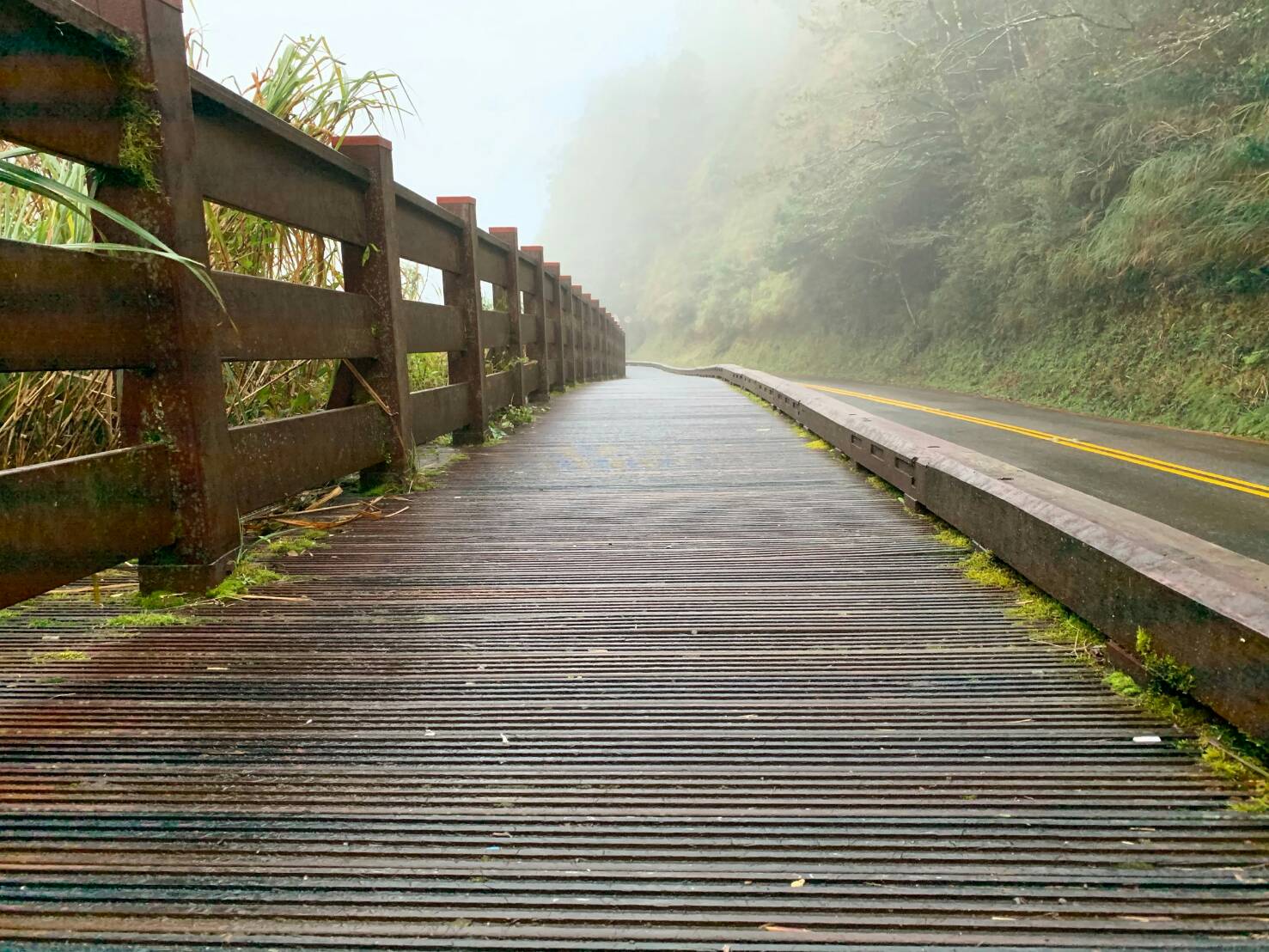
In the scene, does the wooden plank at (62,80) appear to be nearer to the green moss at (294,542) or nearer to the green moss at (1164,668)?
the green moss at (294,542)

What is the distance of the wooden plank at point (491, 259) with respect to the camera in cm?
611

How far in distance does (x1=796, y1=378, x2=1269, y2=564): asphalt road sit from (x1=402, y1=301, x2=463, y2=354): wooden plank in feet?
12.9

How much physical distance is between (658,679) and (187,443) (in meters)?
1.31

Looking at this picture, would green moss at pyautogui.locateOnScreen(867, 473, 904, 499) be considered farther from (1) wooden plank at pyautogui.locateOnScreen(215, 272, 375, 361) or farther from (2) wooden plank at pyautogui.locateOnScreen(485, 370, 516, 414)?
(2) wooden plank at pyautogui.locateOnScreen(485, 370, 516, 414)

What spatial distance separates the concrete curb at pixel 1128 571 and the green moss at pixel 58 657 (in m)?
2.11

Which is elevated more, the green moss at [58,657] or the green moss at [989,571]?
the green moss at [58,657]

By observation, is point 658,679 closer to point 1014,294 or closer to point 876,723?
point 876,723

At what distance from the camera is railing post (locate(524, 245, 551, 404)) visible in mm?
8688

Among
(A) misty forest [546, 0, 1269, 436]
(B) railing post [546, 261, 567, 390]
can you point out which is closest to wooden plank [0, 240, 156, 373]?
(B) railing post [546, 261, 567, 390]

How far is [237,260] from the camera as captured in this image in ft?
10.3

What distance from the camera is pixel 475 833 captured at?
3.94 ft

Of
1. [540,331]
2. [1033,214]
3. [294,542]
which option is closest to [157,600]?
[294,542]

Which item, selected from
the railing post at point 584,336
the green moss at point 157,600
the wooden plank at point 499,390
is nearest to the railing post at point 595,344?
the railing post at point 584,336

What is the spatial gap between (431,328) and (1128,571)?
3617mm
